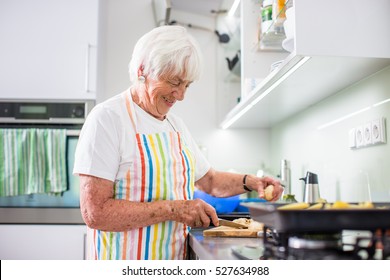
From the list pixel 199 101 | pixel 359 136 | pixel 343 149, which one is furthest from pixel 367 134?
pixel 199 101

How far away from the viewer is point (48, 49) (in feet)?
6.37

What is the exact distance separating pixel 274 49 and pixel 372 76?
495 mm

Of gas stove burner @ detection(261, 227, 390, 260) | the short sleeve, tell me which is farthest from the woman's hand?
gas stove burner @ detection(261, 227, 390, 260)

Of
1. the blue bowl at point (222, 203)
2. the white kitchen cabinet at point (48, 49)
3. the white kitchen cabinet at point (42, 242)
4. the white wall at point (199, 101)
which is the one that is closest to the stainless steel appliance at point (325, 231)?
the blue bowl at point (222, 203)

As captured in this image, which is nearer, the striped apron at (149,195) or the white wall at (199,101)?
the striped apron at (149,195)

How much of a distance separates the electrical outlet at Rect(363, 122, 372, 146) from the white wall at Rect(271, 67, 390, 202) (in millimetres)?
17

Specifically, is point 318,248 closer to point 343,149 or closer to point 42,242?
point 343,149

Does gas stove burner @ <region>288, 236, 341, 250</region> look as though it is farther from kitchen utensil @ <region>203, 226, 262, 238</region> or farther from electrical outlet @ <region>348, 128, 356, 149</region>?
electrical outlet @ <region>348, 128, 356, 149</region>

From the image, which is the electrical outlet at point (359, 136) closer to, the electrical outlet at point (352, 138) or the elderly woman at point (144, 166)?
the electrical outlet at point (352, 138)

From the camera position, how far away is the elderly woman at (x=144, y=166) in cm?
94

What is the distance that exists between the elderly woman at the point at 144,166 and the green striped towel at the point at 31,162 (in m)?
0.84

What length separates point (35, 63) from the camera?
6.34 ft

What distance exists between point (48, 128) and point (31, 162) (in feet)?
0.58
